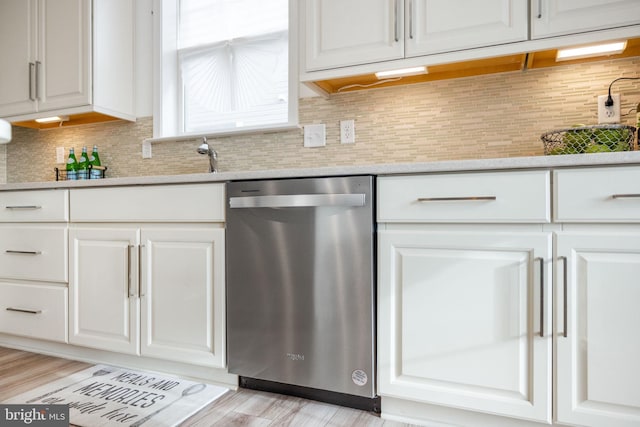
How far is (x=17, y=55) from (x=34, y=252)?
135 centimetres

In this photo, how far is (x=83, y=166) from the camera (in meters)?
2.63

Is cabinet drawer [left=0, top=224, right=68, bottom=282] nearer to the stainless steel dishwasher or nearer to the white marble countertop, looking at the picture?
the white marble countertop

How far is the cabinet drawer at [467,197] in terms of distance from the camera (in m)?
1.25

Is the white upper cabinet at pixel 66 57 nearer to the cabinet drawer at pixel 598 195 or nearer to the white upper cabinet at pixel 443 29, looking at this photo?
the white upper cabinet at pixel 443 29

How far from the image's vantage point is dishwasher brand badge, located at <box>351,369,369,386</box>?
1.44 m

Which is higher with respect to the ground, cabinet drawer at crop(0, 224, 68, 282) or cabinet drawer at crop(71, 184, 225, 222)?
cabinet drawer at crop(71, 184, 225, 222)

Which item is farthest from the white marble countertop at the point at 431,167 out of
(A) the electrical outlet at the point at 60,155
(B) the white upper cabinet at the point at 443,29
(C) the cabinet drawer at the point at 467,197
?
(A) the electrical outlet at the point at 60,155

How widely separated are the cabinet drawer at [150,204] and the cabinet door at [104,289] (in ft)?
0.25

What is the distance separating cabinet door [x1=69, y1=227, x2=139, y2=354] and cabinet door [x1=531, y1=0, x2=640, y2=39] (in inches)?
72.8

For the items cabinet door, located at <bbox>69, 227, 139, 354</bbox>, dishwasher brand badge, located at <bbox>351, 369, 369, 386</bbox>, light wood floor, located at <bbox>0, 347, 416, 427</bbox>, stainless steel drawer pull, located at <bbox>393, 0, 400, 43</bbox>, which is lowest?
light wood floor, located at <bbox>0, 347, 416, 427</bbox>

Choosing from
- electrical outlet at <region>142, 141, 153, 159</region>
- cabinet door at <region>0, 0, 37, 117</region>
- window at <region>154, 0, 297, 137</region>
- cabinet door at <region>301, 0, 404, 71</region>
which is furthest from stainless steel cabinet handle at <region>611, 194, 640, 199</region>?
cabinet door at <region>0, 0, 37, 117</region>

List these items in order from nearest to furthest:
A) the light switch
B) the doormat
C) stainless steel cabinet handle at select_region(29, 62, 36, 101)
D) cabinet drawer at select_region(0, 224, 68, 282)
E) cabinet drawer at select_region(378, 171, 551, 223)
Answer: cabinet drawer at select_region(378, 171, 551, 223) < the doormat < cabinet drawer at select_region(0, 224, 68, 282) < the light switch < stainless steel cabinet handle at select_region(29, 62, 36, 101)

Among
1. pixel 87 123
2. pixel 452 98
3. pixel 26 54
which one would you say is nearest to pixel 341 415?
pixel 452 98

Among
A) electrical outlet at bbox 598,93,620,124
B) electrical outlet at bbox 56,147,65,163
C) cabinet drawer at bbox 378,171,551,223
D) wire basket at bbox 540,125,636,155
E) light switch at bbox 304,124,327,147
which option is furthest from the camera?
electrical outlet at bbox 56,147,65,163
